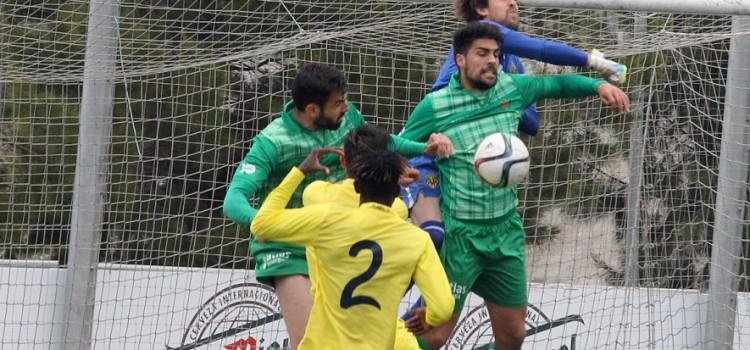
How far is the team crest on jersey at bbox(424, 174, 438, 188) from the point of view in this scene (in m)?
6.75

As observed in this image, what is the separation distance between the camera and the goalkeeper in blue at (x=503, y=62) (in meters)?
6.53

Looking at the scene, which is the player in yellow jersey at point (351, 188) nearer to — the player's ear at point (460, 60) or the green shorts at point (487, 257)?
the green shorts at point (487, 257)

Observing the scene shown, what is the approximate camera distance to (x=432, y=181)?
677 centimetres

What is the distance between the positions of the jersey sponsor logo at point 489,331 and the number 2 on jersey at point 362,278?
12.7ft

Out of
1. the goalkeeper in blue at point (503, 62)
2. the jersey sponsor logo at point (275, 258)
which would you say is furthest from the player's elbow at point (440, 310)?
the jersey sponsor logo at point (275, 258)

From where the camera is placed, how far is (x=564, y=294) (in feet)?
30.7

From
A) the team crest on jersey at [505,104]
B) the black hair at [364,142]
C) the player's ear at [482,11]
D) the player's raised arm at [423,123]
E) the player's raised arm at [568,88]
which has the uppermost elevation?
the player's ear at [482,11]

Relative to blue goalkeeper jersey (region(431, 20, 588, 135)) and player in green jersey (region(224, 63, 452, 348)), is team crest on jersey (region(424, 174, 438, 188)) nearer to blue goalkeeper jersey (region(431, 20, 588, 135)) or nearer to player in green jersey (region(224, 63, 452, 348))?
player in green jersey (region(224, 63, 452, 348))

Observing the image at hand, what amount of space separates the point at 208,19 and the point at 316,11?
31.1 inches

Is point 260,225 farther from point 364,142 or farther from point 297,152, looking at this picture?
point 297,152

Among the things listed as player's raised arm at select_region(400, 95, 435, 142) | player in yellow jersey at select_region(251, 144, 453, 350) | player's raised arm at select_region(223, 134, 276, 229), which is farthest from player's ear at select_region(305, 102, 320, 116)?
player in yellow jersey at select_region(251, 144, 453, 350)

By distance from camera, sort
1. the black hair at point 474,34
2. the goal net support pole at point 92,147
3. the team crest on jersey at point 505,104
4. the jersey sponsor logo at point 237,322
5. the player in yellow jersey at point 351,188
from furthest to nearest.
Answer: the jersey sponsor logo at point 237,322 → the goal net support pole at point 92,147 → the team crest on jersey at point 505,104 → the black hair at point 474,34 → the player in yellow jersey at point 351,188

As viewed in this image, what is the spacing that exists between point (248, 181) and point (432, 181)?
92 centimetres

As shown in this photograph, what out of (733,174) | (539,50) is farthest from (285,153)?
(733,174)
